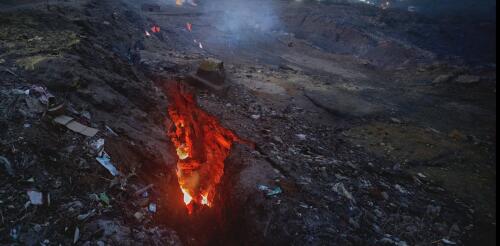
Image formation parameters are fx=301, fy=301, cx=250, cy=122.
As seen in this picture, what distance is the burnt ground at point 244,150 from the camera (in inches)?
105

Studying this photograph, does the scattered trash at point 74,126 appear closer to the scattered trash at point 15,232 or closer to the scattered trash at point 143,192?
the scattered trash at point 143,192

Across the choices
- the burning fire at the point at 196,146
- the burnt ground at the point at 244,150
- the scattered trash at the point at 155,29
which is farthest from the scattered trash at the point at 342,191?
the scattered trash at the point at 155,29

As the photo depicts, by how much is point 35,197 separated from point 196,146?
3.44m

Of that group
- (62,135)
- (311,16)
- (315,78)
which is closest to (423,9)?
(311,16)

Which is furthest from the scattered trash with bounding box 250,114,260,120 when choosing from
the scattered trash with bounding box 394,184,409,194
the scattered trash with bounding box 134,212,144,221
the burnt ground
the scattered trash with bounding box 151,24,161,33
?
the scattered trash with bounding box 151,24,161,33

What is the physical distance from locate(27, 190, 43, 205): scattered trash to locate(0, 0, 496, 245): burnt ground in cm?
3

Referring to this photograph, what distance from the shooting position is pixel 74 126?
10.3 feet

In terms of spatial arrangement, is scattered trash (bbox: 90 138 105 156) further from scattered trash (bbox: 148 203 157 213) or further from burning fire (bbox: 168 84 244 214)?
burning fire (bbox: 168 84 244 214)

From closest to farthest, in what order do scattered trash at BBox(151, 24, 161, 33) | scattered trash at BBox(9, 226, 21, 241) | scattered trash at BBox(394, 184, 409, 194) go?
scattered trash at BBox(9, 226, 21, 241), scattered trash at BBox(394, 184, 409, 194), scattered trash at BBox(151, 24, 161, 33)

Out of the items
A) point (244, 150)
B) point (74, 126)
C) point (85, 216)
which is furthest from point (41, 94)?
point (244, 150)

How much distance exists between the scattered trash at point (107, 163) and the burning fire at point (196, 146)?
6.22 feet

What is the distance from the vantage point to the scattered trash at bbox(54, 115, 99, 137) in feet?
10.2

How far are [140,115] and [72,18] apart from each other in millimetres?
3508

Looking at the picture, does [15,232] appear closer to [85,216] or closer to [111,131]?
[85,216]
